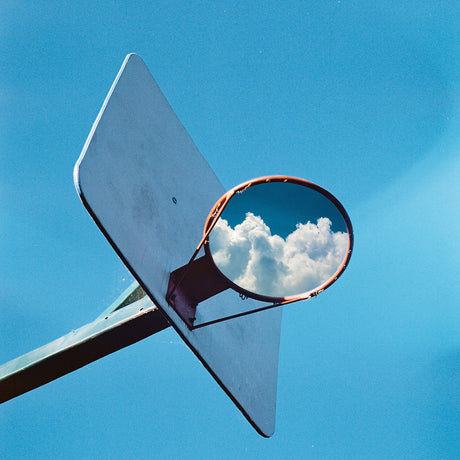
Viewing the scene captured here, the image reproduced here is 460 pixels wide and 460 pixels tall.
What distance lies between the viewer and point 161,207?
3809 millimetres

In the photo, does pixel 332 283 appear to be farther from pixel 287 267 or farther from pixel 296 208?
pixel 296 208

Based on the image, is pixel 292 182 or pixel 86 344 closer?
pixel 292 182

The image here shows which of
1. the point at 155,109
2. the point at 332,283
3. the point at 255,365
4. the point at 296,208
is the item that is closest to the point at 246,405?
the point at 255,365

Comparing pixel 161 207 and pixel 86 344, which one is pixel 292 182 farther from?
pixel 86 344

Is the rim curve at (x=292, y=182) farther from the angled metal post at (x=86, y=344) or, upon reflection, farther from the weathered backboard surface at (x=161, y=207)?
the angled metal post at (x=86, y=344)

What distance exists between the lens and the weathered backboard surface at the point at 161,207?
10.5 feet

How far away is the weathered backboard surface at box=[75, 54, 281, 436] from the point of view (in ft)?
10.5

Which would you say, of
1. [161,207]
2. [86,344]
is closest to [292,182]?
[161,207]

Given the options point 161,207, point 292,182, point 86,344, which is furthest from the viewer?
point 161,207

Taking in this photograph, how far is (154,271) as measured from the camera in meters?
3.45

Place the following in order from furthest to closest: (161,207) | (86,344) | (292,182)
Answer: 1. (161,207)
2. (86,344)
3. (292,182)

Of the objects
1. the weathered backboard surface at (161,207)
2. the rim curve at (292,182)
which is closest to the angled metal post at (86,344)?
the weathered backboard surface at (161,207)

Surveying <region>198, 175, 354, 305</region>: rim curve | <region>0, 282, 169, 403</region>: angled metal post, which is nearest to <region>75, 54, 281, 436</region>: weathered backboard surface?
<region>0, 282, 169, 403</region>: angled metal post

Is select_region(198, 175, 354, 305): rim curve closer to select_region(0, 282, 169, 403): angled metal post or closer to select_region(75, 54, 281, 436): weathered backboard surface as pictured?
select_region(75, 54, 281, 436): weathered backboard surface
